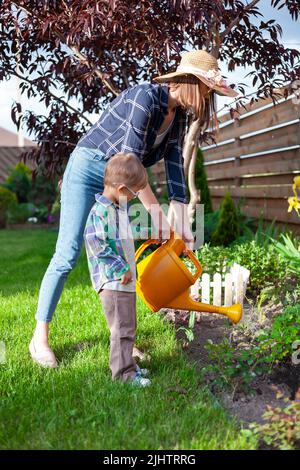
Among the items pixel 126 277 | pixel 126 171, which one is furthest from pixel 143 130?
pixel 126 277

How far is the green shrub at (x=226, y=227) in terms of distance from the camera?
6143 millimetres

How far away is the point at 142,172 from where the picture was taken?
245 cm

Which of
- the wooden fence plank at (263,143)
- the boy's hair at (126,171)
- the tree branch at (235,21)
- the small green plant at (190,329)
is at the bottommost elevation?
the small green plant at (190,329)

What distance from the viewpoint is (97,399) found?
7.52 ft

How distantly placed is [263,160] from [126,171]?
5273 mm

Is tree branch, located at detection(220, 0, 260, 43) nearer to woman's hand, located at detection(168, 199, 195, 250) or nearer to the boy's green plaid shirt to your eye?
woman's hand, located at detection(168, 199, 195, 250)

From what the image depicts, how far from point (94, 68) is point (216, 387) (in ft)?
8.92

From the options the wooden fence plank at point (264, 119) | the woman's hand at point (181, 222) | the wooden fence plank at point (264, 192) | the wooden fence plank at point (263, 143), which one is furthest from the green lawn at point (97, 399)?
the wooden fence plank at point (263, 143)

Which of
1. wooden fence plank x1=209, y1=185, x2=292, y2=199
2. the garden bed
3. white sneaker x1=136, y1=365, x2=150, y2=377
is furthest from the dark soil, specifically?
wooden fence plank x1=209, y1=185, x2=292, y2=199

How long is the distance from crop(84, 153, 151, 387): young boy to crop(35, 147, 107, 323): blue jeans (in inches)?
10.4

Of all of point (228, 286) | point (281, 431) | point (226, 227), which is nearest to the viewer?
point (281, 431)

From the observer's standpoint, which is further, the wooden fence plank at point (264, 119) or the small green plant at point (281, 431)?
the wooden fence plank at point (264, 119)

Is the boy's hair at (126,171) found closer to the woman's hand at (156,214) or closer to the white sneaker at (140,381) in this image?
the woman's hand at (156,214)

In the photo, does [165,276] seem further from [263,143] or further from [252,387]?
[263,143]
